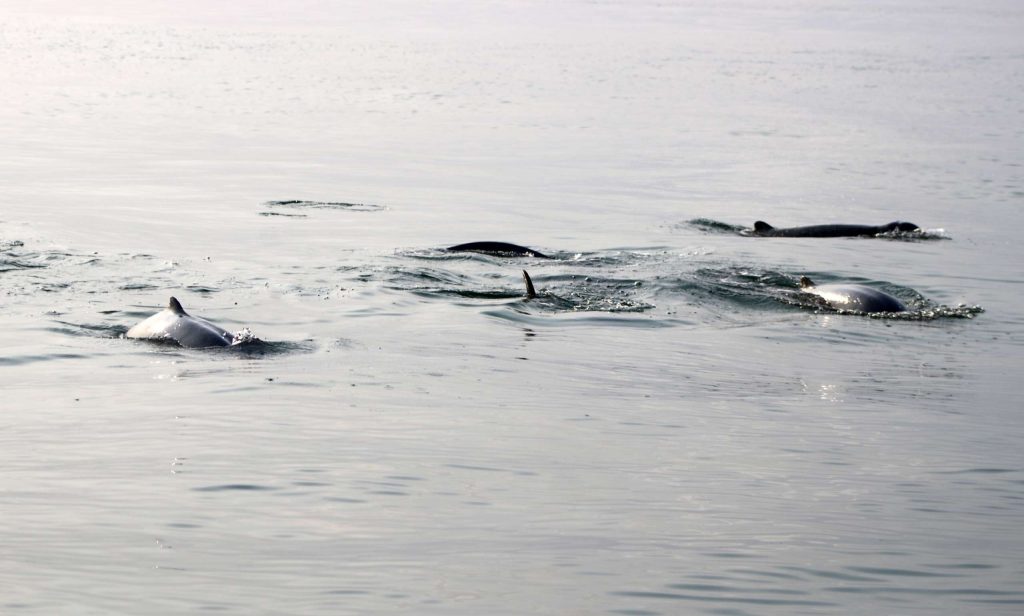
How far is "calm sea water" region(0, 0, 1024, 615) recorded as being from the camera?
680 centimetres

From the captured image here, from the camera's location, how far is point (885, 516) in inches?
312

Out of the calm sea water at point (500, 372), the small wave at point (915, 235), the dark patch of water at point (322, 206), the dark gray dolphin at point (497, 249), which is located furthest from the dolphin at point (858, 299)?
the dark patch of water at point (322, 206)

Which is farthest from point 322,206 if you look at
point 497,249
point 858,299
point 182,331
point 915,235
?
point 182,331

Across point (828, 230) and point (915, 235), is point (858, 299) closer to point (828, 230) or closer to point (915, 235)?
point (828, 230)

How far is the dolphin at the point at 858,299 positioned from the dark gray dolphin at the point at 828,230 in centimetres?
514

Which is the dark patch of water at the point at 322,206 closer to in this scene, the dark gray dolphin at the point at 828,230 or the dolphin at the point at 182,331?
the dark gray dolphin at the point at 828,230

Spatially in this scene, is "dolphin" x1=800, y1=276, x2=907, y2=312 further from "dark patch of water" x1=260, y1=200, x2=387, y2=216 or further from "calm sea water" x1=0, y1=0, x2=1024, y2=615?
"dark patch of water" x1=260, y1=200, x2=387, y2=216

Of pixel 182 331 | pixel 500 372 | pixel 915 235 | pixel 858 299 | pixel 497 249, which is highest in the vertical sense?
pixel 915 235

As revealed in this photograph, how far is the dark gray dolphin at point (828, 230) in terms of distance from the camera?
2078cm

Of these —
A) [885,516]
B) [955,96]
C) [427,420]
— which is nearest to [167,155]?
[427,420]

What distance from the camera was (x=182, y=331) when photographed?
464 inches

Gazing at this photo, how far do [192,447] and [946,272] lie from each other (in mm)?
12490

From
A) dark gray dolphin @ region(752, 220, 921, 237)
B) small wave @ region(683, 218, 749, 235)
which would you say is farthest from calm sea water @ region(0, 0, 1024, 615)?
dark gray dolphin @ region(752, 220, 921, 237)

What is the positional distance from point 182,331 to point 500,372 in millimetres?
2655
